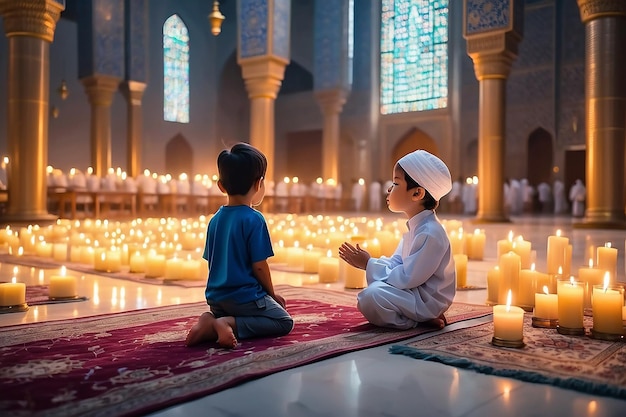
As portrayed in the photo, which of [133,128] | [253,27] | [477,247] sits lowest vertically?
[477,247]

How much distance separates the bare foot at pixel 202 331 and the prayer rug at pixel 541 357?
2.79ft

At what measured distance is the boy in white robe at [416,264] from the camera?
3.19 m

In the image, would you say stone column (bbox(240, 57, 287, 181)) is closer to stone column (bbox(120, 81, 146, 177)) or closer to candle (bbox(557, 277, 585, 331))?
stone column (bbox(120, 81, 146, 177))

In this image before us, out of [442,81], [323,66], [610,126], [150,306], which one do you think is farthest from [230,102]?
[150,306]

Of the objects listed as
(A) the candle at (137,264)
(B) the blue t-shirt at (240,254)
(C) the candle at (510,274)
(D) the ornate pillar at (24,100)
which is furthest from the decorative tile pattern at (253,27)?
(B) the blue t-shirt at (240,254)

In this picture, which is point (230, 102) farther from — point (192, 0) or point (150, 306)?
point (150, 306)

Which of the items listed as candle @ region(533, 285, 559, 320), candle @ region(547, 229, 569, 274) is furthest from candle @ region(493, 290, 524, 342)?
candle @ region(547, 229, 569, 274)

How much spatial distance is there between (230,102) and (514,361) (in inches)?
1053

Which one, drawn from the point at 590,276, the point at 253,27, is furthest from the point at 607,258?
the point at 253,27

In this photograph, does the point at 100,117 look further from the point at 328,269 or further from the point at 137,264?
the point at 328,269

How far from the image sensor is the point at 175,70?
25844mm

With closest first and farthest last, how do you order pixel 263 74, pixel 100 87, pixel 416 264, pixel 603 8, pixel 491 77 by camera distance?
pixel 416 264 < pixel 603 8 < pixel 491 77 < pixel 263 74 < pixel 100 87

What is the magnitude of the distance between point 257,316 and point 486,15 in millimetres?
10720

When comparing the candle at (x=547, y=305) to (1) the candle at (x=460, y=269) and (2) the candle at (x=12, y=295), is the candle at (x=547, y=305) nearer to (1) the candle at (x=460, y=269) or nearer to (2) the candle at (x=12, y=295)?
(1) the candle at (x=460, y=269)
